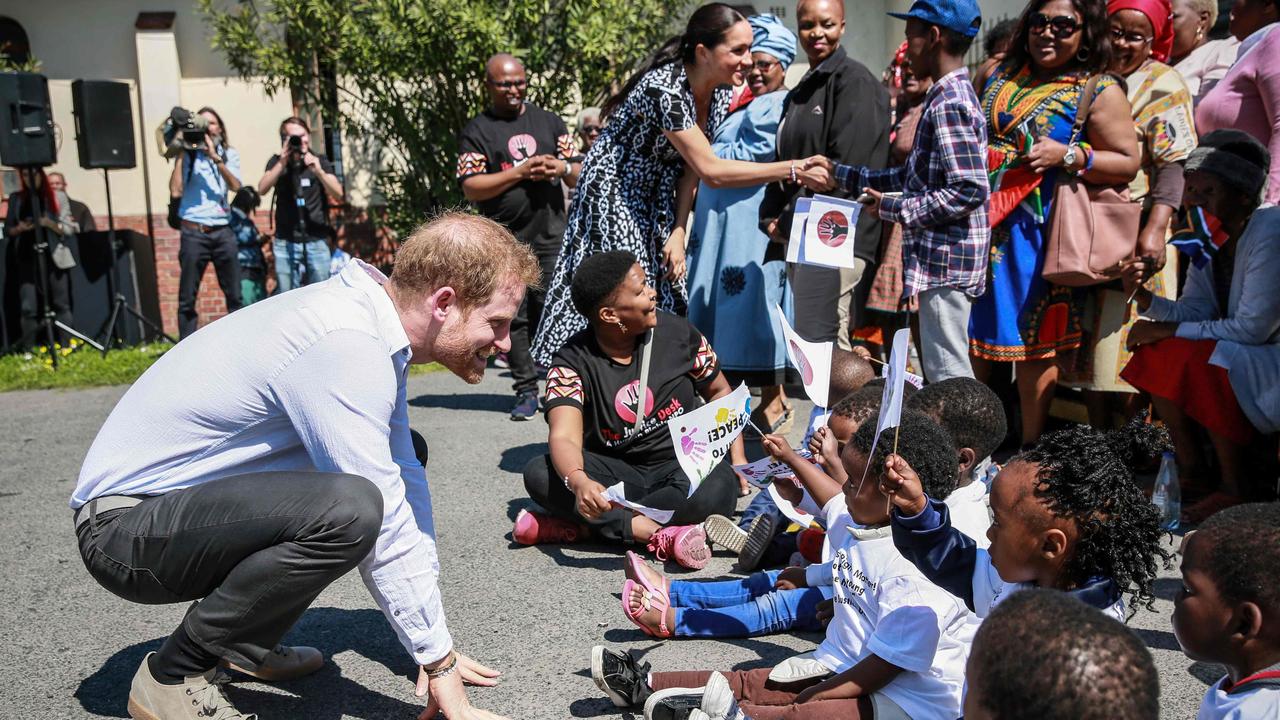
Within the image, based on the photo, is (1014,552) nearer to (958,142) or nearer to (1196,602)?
(1196,602)

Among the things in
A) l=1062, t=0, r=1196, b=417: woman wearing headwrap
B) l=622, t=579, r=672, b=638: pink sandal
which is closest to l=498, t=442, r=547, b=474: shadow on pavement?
l=622, t=579, r=672, b=638: pink sandal

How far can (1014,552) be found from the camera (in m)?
2.26

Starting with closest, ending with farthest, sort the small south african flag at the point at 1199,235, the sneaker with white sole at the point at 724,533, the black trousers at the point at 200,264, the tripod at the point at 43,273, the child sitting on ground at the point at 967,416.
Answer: the child sitting on ground at the point at 967,416, the sneaker with white sole at the point at 724,533, the small south african flag at the point at 1199,235, the tripod at the point at 43,273, the black trousers at the point at 200,264

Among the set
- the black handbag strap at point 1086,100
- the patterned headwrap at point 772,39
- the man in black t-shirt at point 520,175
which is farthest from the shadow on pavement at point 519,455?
the black handbag strap at point 1086,100

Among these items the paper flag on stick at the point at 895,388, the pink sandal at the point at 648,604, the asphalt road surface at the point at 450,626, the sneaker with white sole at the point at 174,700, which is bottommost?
the asphalt road surface at the point at 450,626

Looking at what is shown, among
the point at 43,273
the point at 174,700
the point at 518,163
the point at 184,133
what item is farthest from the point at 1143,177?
the point at 43,273

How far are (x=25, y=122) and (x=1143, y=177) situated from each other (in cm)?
940

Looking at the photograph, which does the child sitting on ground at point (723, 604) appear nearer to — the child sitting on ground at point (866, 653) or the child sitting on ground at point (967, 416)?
the child sitting on ground at point (967, 416)

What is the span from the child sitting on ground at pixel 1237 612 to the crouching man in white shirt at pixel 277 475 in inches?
64.6

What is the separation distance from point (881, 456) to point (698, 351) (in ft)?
6.55

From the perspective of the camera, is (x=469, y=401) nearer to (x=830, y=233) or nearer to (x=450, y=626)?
(x=830, y=233)

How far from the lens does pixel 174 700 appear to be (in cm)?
266

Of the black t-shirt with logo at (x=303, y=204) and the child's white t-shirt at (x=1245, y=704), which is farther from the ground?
the black t-shirt with logo at (x=303, y=204)

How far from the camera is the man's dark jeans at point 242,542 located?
262 cm
